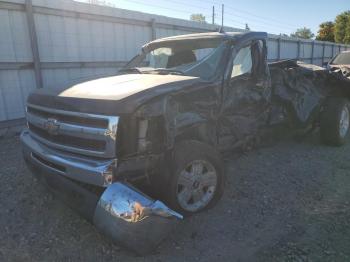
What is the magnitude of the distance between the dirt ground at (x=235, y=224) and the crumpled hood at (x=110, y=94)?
1.22 m

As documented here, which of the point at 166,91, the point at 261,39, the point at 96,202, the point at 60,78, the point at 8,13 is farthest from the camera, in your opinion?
the point at 60,78

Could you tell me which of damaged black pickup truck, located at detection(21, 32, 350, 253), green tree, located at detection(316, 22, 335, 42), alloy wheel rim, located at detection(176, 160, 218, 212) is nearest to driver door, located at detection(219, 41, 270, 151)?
damaged black pickup truck, located at detection(21, 32, 350, 253)

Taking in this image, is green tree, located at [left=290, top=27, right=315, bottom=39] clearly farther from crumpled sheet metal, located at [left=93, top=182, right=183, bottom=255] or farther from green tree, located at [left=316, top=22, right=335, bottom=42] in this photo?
crumpled sheet metal, located at [left=93, top=182, right=183, bottom=255]

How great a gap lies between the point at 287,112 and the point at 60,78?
500 cm

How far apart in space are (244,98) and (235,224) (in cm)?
161

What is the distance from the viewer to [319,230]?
3.15 m

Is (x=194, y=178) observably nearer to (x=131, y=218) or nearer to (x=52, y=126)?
(x=131, y=218)

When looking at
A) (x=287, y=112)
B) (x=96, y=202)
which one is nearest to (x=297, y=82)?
(x=287, y=112)

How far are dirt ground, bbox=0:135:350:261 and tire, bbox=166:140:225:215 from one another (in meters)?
0.20

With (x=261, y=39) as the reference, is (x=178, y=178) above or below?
below

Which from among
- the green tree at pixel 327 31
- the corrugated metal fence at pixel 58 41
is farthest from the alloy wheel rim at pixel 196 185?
the green tree at pixel 327 31

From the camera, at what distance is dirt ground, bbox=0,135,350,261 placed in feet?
9.38

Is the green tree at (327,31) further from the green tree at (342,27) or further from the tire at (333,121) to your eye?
the tire at (333,121)

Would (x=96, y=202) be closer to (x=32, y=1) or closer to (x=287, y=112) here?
(x=287, y=112)
